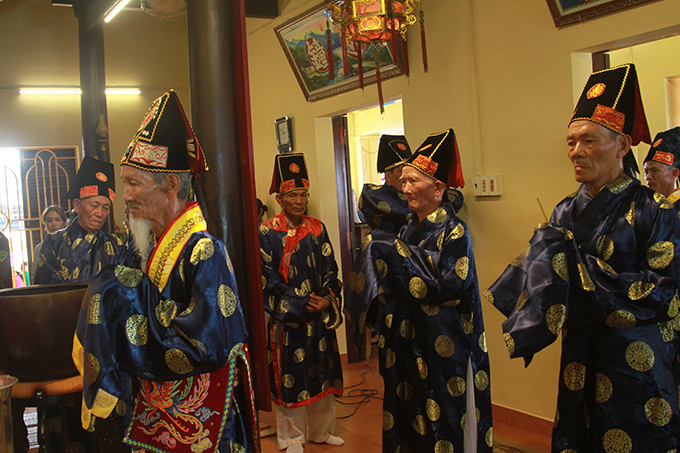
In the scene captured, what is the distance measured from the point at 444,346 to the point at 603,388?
2.11 feet

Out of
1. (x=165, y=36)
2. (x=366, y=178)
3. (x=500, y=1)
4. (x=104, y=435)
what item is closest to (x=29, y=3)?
(x=165, y=36)

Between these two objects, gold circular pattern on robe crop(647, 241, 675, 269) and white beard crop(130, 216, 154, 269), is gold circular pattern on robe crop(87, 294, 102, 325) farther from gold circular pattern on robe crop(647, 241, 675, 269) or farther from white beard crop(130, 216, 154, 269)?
gold circular pattern on robe crop(647, 241, 675, 269)

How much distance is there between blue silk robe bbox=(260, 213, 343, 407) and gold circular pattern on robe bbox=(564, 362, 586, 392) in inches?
66.4

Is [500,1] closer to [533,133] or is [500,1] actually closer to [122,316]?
[533,133]

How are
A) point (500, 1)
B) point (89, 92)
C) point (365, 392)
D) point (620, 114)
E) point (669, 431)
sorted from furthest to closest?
point (89, 92) → point (365, 392) → point (500, 1) → point (620, 114) → point (669, 431)

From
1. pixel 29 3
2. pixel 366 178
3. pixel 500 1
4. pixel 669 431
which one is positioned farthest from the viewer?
pixel 366 178

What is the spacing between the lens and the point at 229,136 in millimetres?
2053

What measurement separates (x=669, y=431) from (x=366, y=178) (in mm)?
7399

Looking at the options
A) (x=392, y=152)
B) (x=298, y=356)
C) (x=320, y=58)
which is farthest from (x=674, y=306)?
(x=320, y=58)

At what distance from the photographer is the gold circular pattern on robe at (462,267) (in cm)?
223

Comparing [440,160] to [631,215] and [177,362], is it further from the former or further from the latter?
[177,362]

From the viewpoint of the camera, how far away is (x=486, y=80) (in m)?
3.53

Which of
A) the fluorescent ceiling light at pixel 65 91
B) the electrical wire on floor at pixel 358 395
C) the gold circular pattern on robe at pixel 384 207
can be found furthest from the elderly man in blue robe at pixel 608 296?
the fluorescent ceiling light at pixel 65 91

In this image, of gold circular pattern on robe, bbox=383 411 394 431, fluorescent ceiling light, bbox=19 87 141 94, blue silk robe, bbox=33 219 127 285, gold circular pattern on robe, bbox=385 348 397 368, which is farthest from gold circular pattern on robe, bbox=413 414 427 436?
fluorescent ceiling light, bbox=19 87 141 94
